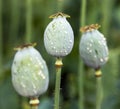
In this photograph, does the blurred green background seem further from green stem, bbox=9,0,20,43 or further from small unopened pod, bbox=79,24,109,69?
small unopened pod, bbox=79,24,109,69

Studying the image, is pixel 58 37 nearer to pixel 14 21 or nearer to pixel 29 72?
pixel 29 72

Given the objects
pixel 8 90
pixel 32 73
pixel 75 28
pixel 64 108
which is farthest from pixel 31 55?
pixel 75 28

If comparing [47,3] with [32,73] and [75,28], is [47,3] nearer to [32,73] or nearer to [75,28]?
[75,28]

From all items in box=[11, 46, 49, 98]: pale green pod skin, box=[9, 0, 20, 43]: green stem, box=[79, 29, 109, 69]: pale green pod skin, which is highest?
box=[9, 0, 20, 43]: green stem

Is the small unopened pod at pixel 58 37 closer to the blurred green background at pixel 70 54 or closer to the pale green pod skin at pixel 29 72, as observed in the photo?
the pale green pod skin at pixel 29 72

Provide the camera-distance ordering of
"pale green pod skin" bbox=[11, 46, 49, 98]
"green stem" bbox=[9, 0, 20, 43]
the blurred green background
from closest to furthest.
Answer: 1. "pale green pod skin" bbox=[11, 46, 49, 98]
2. the blurred green background
3. "green stem" bbox=[9, 0, 20, 43]

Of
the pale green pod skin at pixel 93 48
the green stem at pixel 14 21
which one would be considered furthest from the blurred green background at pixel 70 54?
the pale green pod skin at pixel 93 48

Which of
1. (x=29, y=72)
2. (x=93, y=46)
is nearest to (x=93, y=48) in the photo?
(x=93, y=46)

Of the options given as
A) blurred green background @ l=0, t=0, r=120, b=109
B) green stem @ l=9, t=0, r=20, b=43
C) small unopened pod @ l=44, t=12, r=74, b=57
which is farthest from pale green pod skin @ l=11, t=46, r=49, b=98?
green stem @ l=9, t=0, r=20, b=43
